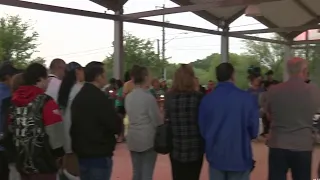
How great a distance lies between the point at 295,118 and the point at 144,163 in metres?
1.35

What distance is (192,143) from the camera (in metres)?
3.25

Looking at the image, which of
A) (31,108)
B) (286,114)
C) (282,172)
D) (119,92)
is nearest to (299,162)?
(282,172)

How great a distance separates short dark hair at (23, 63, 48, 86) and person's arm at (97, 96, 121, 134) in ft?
1.39

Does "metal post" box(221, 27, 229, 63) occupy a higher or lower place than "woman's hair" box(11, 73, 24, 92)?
higher

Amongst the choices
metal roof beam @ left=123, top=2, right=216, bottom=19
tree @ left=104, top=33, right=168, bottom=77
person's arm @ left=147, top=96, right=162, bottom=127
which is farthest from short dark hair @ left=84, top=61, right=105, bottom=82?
tree @ left=104, top=33, right=168, bottom=77

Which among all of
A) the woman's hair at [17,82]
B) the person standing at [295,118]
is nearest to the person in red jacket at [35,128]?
the woman's hair at [17,82]

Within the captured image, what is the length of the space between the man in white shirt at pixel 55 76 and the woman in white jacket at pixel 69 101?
18 centimetres

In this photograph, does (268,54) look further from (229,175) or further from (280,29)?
(229,175)

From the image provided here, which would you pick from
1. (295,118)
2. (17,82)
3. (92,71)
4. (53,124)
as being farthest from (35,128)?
(295,118)

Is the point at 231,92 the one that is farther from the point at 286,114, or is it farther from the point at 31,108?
the point at 31,108

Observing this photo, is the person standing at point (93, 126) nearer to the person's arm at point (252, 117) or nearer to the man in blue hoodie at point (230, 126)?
the man in blue hoodie at point (230, 126)

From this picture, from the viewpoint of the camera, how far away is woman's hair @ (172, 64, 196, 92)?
3.25m

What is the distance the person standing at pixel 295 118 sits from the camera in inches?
125

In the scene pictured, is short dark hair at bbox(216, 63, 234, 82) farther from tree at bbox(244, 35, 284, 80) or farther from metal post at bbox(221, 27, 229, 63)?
tree at bbox(244, 35, 284, 80)
